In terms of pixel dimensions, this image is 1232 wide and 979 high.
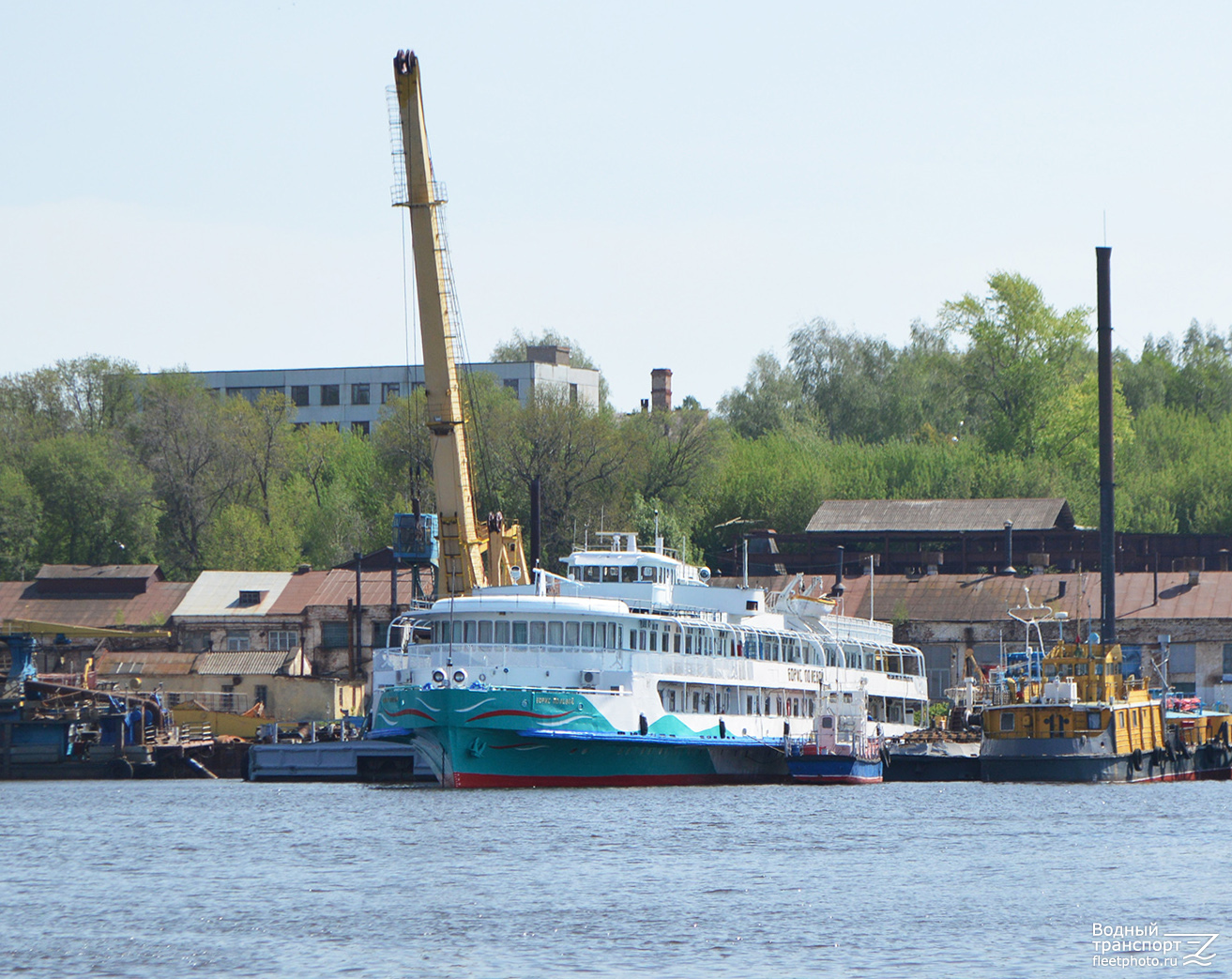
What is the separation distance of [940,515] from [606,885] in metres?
70.9

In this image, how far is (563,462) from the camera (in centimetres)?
10862

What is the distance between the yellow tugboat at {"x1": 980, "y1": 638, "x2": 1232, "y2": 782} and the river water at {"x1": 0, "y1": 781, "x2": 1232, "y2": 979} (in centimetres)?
395

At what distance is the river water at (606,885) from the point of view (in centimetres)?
3048

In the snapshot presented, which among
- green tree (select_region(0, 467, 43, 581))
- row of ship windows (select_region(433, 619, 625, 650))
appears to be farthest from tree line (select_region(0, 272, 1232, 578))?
row of ship windows (select_region(433, 619, 625, 650))

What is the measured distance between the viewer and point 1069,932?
1275 inches

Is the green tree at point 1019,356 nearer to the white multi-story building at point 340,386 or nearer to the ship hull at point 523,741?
the white multi-story building at point 340,386

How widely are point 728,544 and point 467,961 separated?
271 feet

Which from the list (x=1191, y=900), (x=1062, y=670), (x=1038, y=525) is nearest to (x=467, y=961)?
(x=1191, y=900)

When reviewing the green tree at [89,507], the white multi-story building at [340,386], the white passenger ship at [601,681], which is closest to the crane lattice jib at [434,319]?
the white passenger ship at [601,681]

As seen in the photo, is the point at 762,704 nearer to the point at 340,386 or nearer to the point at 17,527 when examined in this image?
the point at 17,527

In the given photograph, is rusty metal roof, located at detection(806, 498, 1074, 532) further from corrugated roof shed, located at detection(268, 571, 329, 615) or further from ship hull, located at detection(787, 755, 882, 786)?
ship hull, located at detection(787, 755, 882, 786)

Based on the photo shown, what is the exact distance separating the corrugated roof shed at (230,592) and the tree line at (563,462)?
10967 mm

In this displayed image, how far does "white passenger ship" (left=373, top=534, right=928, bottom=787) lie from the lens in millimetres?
57562

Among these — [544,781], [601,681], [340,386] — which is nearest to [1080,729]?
[601,681]
